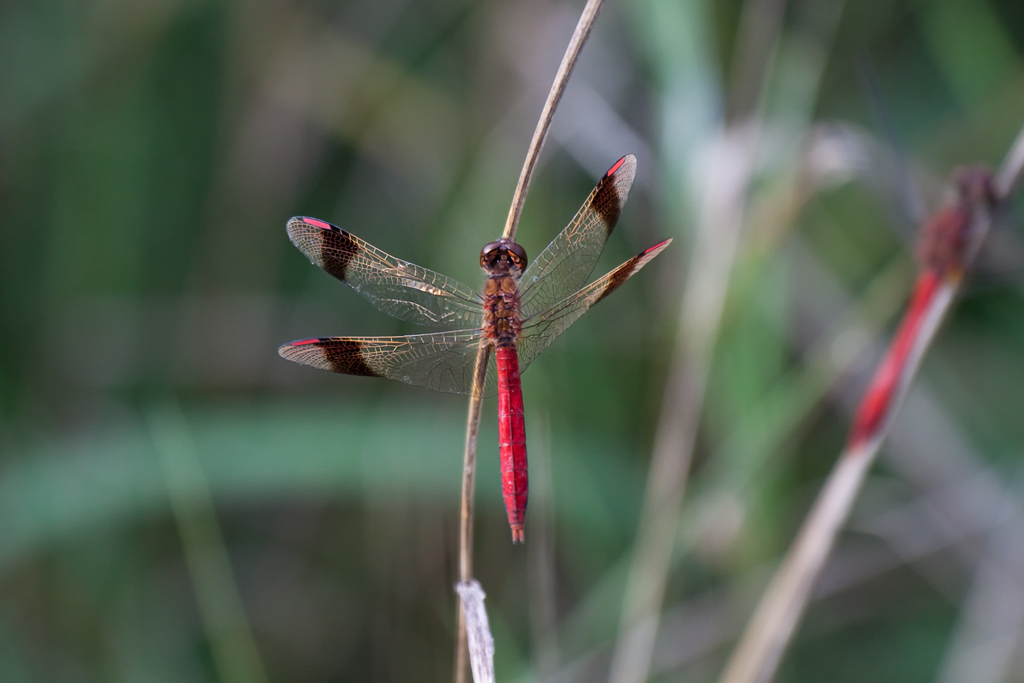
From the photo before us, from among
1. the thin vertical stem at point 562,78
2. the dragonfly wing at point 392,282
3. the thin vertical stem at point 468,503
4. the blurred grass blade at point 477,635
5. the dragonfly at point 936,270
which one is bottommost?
the blurred grass blade at point 477,635

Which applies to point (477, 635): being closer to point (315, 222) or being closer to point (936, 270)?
point (315, 222)

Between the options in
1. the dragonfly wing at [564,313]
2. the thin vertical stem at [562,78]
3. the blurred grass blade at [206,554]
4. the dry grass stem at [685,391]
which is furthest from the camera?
the blurred grass blade at [206,554]

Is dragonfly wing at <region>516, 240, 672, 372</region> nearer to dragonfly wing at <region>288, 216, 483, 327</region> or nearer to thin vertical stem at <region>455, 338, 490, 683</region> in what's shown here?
dragonfly wing at <region>288, 216, 483, 327</region>

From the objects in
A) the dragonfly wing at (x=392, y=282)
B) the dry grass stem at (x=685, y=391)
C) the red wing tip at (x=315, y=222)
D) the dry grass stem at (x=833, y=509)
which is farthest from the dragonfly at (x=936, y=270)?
the red wing tip at (x=315, y=222)

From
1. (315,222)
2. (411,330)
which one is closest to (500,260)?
(315,222)

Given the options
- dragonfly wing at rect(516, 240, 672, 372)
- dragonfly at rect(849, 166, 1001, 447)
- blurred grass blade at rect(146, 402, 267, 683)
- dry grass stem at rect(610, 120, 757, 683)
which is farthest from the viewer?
blurred grass blade at rect(146, 402, 267, 683)

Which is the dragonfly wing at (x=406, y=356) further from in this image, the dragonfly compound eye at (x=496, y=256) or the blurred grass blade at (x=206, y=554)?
the blurred grass blade at (x=206, y=554)

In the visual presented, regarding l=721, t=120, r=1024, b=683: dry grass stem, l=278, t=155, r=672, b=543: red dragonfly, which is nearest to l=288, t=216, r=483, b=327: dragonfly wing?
l=278, t=155, r=672, b=543: red dragonfly
